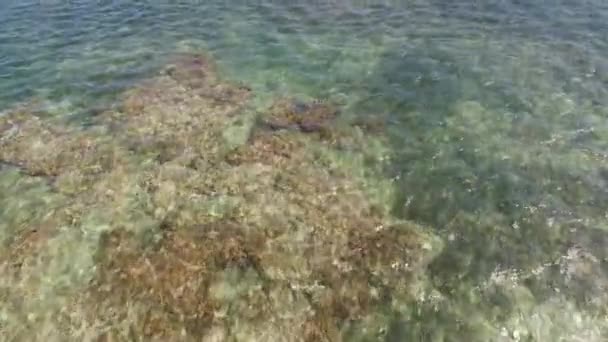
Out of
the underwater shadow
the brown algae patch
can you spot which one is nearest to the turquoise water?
the underwater shadow

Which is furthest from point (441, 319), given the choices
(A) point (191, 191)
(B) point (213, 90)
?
(B) point (213, 90)

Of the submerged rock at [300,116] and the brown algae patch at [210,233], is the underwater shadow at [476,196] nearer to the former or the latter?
the brown algae patch at [210,233]

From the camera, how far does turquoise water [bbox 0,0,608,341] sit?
20484mm

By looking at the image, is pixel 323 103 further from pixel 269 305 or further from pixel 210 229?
pixel 269 305

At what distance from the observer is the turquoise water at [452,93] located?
67.2ft

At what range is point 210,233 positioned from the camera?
22.2 m

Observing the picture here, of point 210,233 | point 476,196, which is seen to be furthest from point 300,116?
point 476,196

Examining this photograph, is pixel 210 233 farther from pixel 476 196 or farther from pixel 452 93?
pixel 452 93

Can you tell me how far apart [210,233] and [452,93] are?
1623 cm

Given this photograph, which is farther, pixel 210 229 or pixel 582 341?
pixel 210 229

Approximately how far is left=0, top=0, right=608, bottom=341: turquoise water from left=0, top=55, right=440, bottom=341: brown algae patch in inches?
72.5

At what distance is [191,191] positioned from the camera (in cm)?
2445

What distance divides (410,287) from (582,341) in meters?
5.78

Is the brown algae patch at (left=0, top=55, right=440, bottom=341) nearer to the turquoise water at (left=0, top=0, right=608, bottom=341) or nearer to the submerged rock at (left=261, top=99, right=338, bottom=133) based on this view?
the submerged rock at (left=261, top=99, right=338, bottom=133)
